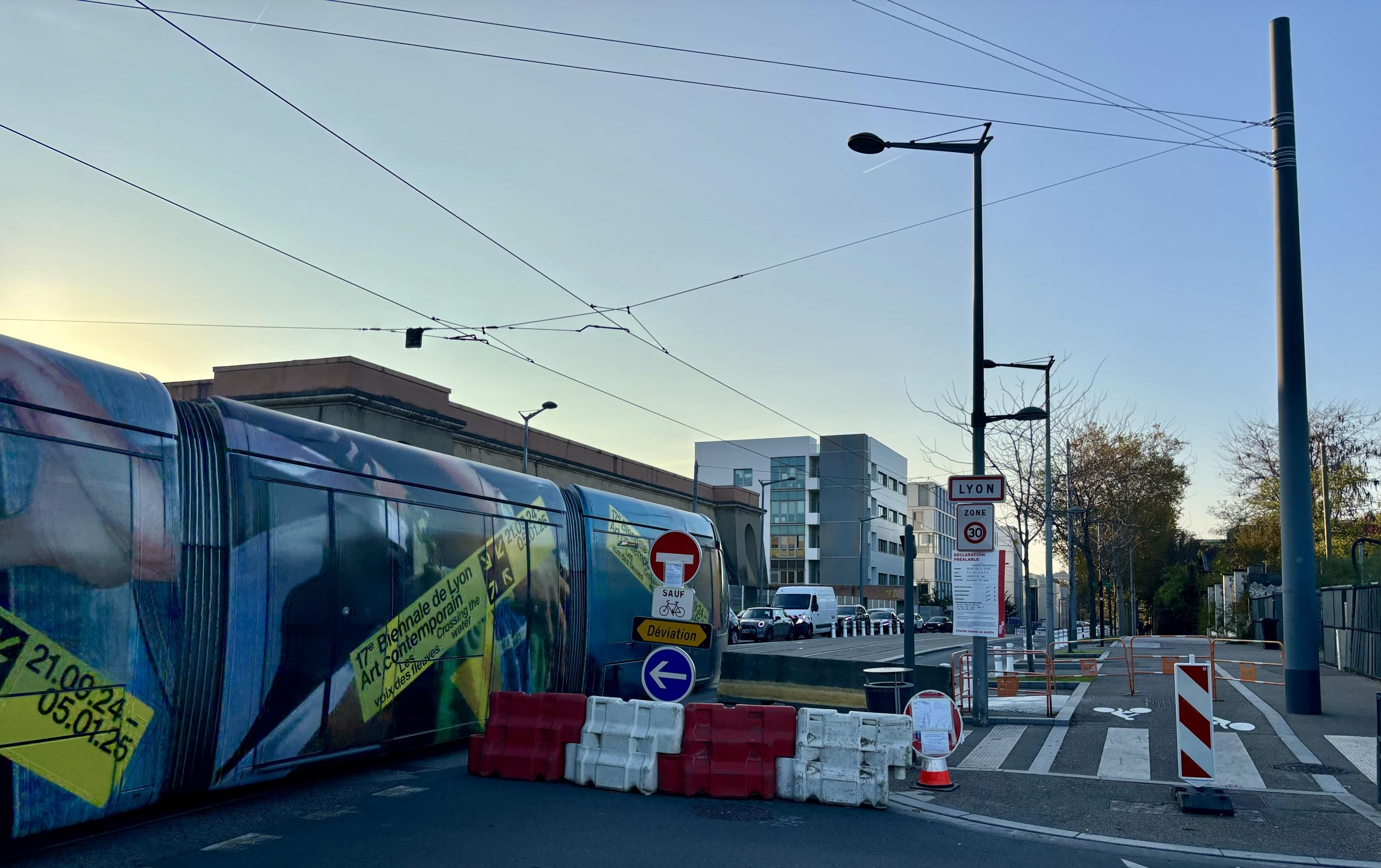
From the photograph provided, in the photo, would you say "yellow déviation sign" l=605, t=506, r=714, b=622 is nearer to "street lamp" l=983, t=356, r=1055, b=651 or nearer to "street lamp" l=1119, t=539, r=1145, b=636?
"street lamp" l=983, t=356, r=1055, b=651

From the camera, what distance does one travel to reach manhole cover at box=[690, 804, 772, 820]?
28.9 feet

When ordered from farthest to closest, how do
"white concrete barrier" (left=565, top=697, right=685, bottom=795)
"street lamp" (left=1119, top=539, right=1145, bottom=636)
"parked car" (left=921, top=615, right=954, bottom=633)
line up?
"parked car" (left=921, top=615, right=954, bottom=633), "street lamp" (left=1119, top=539, right=1145, bottom=636), "white concrete barrier" (left=565, top=697, right=685, bottom=795)

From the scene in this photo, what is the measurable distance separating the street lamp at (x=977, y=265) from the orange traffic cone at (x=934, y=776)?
4.23 meters

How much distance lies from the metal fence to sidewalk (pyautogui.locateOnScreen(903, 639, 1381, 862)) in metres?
4.36

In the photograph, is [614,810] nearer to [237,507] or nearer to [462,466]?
[237,507]

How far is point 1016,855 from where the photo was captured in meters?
7.73

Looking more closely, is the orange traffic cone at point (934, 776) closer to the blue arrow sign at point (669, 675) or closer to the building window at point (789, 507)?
the blue arrow sign at point (669, 675)

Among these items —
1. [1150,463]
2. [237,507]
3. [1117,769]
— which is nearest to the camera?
[237,507]

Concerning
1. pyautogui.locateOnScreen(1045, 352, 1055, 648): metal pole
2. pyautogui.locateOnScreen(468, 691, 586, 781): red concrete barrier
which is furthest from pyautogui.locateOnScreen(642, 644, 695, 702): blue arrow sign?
pyautogui.locateOnScreen(1045, 352, 1055, 648): metal pole

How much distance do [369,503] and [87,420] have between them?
3.28m

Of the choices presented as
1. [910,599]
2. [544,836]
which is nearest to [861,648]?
[910,599]

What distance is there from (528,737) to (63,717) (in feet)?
14.1

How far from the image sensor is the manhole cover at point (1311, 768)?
11.1m

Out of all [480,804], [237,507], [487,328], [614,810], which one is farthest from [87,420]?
[487,328]
